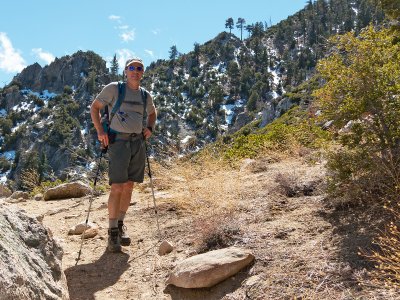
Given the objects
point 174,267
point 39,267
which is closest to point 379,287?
point 174,267

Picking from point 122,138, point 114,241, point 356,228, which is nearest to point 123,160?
point 122,138

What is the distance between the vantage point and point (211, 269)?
3.61 m

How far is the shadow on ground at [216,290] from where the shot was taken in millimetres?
3480

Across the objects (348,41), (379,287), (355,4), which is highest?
(355,4)

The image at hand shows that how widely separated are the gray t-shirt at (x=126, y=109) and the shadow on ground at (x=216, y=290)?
2.09 m

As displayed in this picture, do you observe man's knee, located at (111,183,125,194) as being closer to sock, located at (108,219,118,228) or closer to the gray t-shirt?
sock, located at (108,219,118,228)

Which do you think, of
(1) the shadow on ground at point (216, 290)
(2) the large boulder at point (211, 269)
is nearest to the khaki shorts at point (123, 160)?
(2) the large boulder at point (211, 269)

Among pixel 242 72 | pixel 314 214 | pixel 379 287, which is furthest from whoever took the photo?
pixel 242 72

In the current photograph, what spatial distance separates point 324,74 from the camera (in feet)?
15.5

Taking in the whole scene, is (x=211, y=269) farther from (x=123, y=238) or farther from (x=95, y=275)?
(x=123, y=238)

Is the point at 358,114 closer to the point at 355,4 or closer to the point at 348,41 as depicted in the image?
the point at 348,41

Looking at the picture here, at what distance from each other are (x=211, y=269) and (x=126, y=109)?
229 cm

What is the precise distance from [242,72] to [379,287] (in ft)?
463

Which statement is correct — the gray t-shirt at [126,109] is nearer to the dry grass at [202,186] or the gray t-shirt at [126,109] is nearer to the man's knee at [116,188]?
the man's knee at [116,188]
